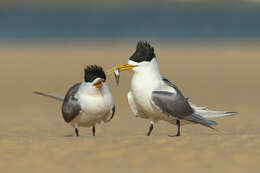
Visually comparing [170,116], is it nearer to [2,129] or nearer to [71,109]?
[71,109]

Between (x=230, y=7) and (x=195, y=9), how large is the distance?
5.79 metres

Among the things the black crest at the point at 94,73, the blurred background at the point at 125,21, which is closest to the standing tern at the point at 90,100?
the black crest at the point at 94,73

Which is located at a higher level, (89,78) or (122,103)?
(89,78)

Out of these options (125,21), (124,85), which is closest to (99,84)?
(124,85)

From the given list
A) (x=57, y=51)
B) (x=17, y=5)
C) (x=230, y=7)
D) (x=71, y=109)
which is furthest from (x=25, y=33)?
(x=230, y=7)

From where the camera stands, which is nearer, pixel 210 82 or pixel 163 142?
pixel 163 142

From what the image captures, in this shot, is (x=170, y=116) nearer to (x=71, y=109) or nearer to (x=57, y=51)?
(x=71, y=109)

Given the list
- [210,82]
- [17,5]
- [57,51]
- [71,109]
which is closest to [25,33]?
[57,51]

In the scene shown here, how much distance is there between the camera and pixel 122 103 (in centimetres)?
1420

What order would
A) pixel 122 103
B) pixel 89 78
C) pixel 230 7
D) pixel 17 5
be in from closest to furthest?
pixel 89 78
pixel 122 103
pixel 17 5
pixel 230 7

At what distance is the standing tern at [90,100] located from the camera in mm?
7879

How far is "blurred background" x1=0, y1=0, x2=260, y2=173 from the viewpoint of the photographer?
6.10m

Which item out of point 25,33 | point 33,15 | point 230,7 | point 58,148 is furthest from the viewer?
point 230,7

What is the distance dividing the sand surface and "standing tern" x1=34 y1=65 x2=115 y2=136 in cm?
42
